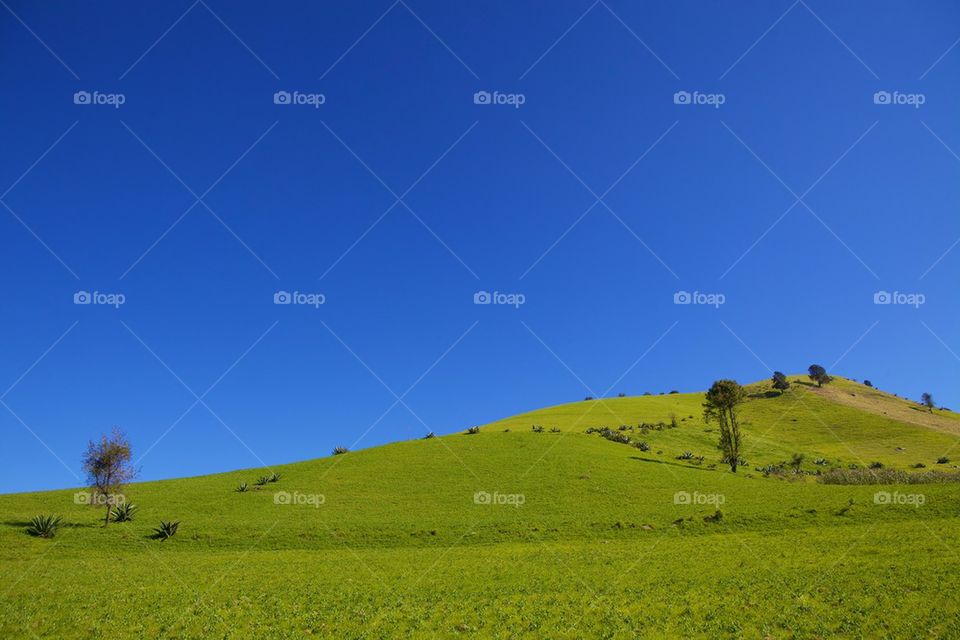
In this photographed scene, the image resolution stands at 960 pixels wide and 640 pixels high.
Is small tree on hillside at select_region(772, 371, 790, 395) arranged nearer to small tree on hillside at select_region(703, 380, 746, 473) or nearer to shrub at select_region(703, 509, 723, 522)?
small tree on hillside at select_region(703, 380, 746, 473)

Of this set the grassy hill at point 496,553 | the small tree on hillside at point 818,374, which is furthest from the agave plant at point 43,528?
the small tree on hillside at point 818,374

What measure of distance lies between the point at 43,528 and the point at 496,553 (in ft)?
117

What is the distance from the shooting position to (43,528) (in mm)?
42219

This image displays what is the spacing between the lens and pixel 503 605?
24609 mm

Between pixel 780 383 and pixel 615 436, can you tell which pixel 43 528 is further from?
pixel 780 383

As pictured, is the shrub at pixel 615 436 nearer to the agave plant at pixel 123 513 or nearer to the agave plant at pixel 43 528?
the agave plant at pixel 123 513

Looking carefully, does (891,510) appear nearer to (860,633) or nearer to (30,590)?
(860,633)

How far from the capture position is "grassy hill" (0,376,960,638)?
22359 mm

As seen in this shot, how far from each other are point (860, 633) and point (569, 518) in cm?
2788

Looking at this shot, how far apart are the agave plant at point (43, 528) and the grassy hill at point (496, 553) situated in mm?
1190

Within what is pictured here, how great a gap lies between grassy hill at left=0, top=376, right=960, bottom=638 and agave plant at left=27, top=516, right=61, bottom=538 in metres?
1.19

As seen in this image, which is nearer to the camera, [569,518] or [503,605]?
[503,605]

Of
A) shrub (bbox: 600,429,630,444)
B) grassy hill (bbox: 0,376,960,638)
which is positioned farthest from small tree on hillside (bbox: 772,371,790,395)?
shrub (bbox: 600,429,630,444)

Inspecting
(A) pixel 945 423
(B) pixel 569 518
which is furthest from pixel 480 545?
(A) pixel 945 423
